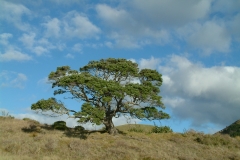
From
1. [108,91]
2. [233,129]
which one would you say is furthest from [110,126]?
[233,129]

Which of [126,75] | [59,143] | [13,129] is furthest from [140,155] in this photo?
[13,129]

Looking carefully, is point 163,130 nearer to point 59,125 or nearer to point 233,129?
point 59,125

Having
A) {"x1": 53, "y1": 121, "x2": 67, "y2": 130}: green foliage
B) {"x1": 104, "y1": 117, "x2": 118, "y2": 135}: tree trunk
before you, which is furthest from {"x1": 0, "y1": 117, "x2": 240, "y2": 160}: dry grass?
{"x1": 53, "y1": 121, "x2": 67, "y2": 130}: green foliage

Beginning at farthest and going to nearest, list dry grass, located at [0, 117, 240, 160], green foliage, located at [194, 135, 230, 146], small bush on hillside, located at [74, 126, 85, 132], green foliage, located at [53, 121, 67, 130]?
green foliage, located at [53, 121, 67, 130] < small bush on hillside, located at [74, 126, 85, 132] < green foliage, located at [194, 135, 230, 146] < dry grass, located at [0, 117, 240, 160]

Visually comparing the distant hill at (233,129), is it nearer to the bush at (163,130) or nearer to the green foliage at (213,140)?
the bush at (163,130)

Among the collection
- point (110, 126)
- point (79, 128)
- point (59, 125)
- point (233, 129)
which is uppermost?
point (233, 129)


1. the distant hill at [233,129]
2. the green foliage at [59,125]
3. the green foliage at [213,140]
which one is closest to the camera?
the green foliage at [213,140]

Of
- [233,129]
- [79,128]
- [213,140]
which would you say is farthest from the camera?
[233,129]

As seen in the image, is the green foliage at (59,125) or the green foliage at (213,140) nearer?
the green foliage at (213,140)

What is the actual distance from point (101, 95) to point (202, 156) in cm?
1270

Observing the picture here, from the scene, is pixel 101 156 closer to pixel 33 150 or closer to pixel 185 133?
pixel 33 150

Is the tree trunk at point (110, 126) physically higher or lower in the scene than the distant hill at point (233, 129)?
lower

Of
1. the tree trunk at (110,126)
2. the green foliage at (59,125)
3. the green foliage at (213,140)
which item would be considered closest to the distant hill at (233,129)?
the green foliage at (213,140)

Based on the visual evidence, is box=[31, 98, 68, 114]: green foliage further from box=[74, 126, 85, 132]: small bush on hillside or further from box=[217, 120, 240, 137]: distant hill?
box=[217, 120, 240, 137]: distant hill
